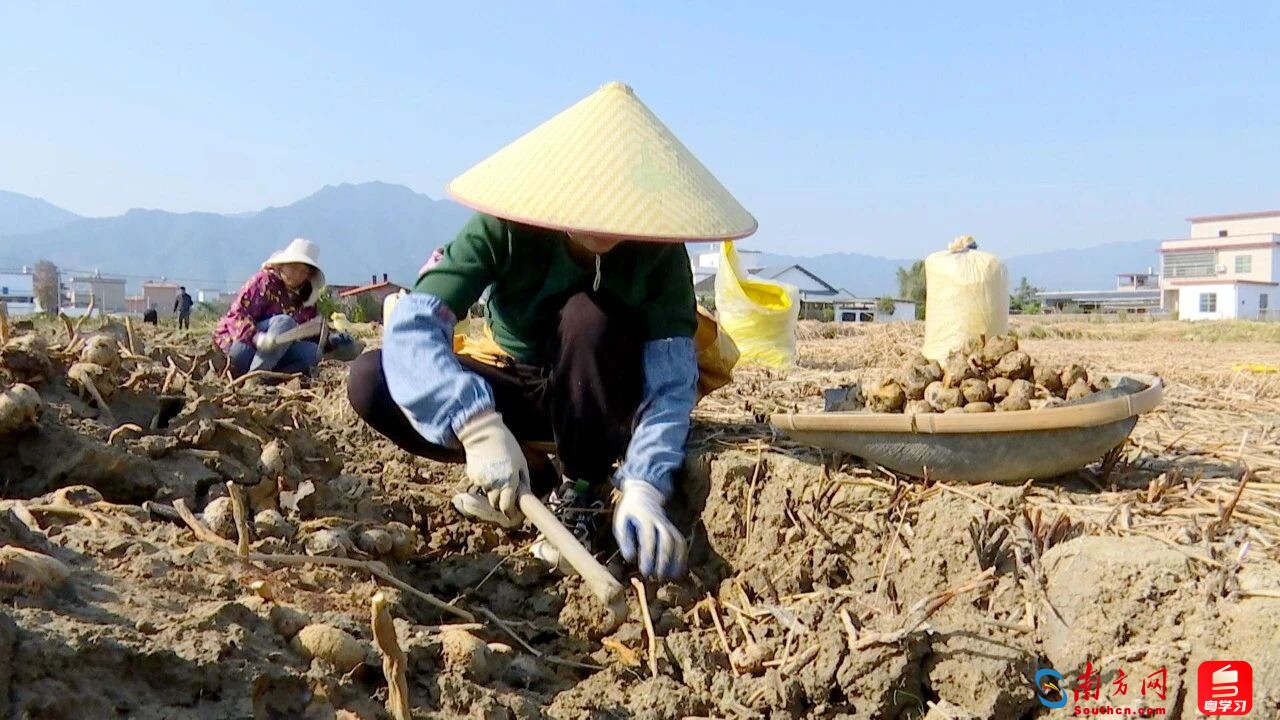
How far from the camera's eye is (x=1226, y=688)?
1.42 m

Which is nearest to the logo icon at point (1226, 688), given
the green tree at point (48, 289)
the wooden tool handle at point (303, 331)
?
the wooden tool handle at point (303, 331)

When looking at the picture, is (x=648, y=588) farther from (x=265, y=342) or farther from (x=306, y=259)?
(x=306, y=259)

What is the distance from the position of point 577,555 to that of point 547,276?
34.9 inches

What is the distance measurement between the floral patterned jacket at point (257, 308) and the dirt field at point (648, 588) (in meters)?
2.17

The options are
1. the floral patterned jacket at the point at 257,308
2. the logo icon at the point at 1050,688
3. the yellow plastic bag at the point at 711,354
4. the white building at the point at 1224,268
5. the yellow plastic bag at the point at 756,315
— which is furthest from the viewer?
the white building at the point at 1224,268

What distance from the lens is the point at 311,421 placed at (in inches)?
144

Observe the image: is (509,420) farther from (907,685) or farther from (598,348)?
(907,685)

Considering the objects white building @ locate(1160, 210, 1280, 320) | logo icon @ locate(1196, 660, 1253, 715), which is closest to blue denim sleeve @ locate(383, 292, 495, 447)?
logo icon @ locate(1196, 660, 1253, 715)

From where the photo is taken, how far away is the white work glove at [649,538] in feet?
7.38

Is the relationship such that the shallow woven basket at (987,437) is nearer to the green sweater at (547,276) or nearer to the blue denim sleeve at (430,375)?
the green sweater at (547,276)

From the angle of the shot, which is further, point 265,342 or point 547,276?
point 265,342

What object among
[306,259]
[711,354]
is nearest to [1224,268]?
[306,259]

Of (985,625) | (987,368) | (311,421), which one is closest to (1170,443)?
(987,368)

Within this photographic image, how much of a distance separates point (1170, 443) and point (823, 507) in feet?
4.09
